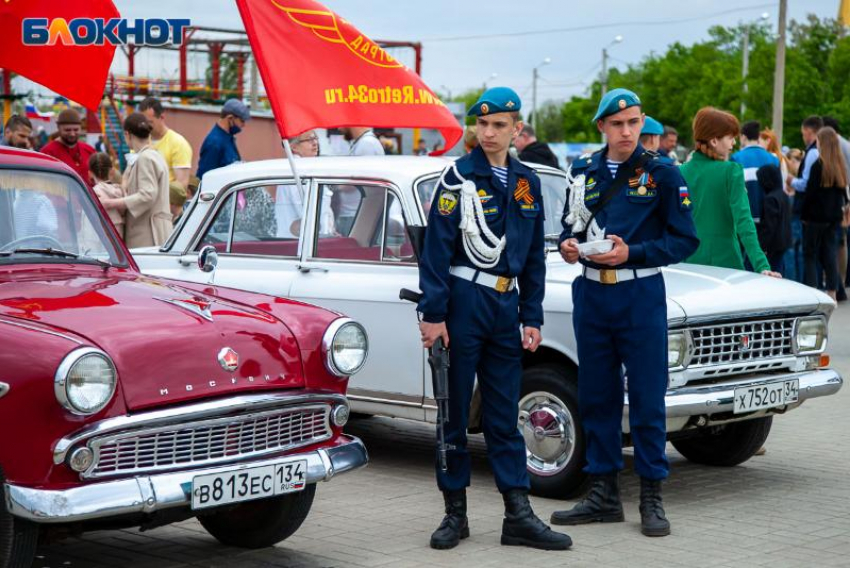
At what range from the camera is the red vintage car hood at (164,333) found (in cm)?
500

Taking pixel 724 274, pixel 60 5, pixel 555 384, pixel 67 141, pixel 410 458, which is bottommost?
pixel 410 458

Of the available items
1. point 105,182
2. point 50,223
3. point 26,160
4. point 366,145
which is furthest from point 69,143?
point 50,223

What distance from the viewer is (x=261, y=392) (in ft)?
17.5

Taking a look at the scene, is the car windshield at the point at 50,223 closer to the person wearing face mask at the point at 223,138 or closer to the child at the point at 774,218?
the person wearing face mask at the point at 223,138

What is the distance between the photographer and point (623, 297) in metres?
6.45

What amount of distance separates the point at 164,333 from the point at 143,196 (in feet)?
20.0

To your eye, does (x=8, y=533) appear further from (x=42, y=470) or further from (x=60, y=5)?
(x=60, y=5)

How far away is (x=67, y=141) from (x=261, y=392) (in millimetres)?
7149

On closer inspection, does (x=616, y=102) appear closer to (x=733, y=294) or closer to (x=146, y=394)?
(x=733, y=294)

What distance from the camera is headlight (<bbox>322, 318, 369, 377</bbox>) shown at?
223 inches

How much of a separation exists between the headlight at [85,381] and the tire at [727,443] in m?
4.13

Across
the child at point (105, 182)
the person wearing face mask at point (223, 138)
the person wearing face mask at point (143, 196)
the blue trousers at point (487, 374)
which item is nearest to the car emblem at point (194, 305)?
the blue trousers at point (487, 374)

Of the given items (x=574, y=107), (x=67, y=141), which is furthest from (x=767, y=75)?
(x=574, y=107)

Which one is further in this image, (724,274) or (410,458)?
(410,458)
